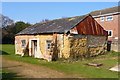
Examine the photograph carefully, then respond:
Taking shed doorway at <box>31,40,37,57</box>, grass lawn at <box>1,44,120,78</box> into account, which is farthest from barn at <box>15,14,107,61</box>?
grass lawn at <box>1,44,120,78</box>

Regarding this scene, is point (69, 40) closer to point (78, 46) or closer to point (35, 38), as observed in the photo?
point (78, 46)

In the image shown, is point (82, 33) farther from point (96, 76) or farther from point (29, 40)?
point (96, 76)

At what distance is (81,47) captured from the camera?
2675 centimetres

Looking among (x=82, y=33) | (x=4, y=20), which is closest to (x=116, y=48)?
(x=82, y=33)

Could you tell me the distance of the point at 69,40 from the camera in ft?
84.1

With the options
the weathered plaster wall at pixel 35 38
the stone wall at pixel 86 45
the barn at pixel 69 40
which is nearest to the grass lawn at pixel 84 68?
the stone wall at pixel 86 45

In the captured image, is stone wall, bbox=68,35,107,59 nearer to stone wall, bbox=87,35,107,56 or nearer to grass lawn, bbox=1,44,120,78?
stone wall, bbox=87,35,107,56

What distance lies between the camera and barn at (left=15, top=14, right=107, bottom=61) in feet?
85.1

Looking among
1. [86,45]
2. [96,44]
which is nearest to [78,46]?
[86,45]

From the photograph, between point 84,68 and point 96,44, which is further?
point 96,44

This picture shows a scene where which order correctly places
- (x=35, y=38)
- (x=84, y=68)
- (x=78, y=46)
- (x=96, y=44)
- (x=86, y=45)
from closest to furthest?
(x=84, y=68)
(x=78, y=46)
(x=86, y=45)
(x=96, y=44)
(x=35, y=38)

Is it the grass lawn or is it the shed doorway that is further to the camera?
the shed doorway

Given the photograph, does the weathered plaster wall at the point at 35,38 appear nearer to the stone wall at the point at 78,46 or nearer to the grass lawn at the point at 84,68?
the stone wall at the point at 78,46

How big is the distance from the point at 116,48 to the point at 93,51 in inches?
242
